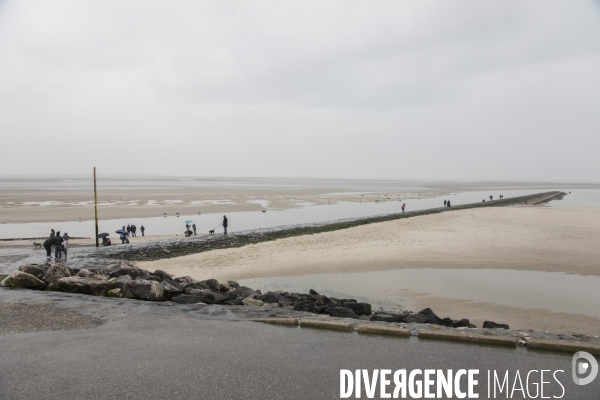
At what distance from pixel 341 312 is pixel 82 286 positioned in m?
7.71

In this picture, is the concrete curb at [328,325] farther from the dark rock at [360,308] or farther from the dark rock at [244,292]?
the dark rock at [244,292]

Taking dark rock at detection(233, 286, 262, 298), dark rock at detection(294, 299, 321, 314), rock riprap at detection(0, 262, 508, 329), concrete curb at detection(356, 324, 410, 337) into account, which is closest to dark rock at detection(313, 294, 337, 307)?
rock riprap at detection(0, 262, 508, 329)

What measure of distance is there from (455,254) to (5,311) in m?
18.1

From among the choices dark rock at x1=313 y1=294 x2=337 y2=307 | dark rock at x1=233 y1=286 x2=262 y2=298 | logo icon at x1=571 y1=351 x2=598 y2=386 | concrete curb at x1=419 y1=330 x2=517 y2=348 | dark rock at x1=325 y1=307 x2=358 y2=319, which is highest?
concrete curb at x1=419 y1=330 x2=517 y2=348

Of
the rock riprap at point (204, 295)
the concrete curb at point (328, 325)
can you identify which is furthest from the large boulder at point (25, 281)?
the concrete curb at point (328, 325)

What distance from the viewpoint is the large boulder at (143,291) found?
1030 centimetres

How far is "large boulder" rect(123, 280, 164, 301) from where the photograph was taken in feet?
33.8

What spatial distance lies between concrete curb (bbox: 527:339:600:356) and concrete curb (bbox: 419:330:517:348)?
31 cm

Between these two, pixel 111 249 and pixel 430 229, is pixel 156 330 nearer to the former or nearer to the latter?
pixel 111 249

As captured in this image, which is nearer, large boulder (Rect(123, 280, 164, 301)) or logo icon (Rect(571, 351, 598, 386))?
logo icon (Rect(571, 351, 598, 386))

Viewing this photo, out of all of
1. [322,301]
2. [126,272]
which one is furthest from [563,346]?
[126,272]

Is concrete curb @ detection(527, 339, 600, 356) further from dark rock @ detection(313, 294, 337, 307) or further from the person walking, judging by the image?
the person walking

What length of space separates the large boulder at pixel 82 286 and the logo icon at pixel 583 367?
36.5ft

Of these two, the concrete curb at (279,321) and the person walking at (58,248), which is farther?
the person walking at (58,248)
